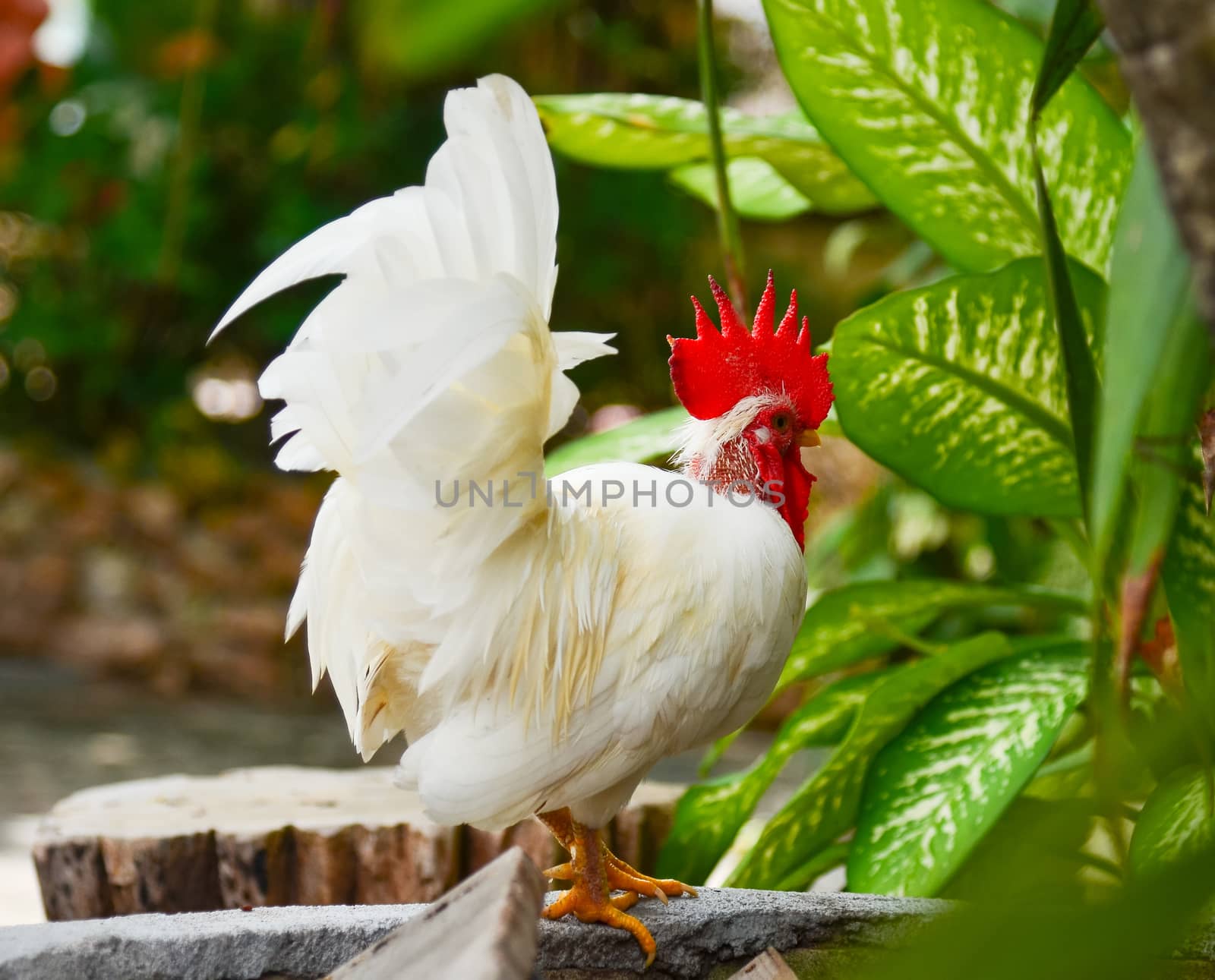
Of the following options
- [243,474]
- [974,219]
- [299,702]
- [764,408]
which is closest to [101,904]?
[764,408]

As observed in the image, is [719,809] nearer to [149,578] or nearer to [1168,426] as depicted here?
[1168,426]

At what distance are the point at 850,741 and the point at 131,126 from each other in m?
3.89

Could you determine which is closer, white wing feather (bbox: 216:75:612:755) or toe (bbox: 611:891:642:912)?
white wing feather (bbox: 216:75:612:755)

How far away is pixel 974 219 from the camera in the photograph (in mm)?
1179

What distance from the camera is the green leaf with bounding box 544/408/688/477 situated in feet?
4.12

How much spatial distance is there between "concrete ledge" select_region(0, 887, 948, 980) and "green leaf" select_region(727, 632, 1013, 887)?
0.54 ft

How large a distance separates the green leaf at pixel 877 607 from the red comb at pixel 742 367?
1.08 ft

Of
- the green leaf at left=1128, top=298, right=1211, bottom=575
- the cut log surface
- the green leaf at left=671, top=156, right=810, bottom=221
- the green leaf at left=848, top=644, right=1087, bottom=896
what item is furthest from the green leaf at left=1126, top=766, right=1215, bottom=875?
the green leaf at left=671, top=156, right=810, bottom=221

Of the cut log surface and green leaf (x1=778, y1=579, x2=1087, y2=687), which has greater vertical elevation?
green leaf (x1=778, y1=579, x2=1087, y2=687)

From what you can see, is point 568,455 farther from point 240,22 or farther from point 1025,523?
point 240,22

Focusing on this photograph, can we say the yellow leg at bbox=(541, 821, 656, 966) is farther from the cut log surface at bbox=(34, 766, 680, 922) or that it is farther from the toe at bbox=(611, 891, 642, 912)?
the cut log surface at bbox=(34, 766, 680, 922)

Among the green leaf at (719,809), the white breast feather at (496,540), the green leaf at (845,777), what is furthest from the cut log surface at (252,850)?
the white breast feather at (496,540)

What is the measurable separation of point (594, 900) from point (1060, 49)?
2.25 ft

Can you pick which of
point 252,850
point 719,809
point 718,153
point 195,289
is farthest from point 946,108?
point 195,289
